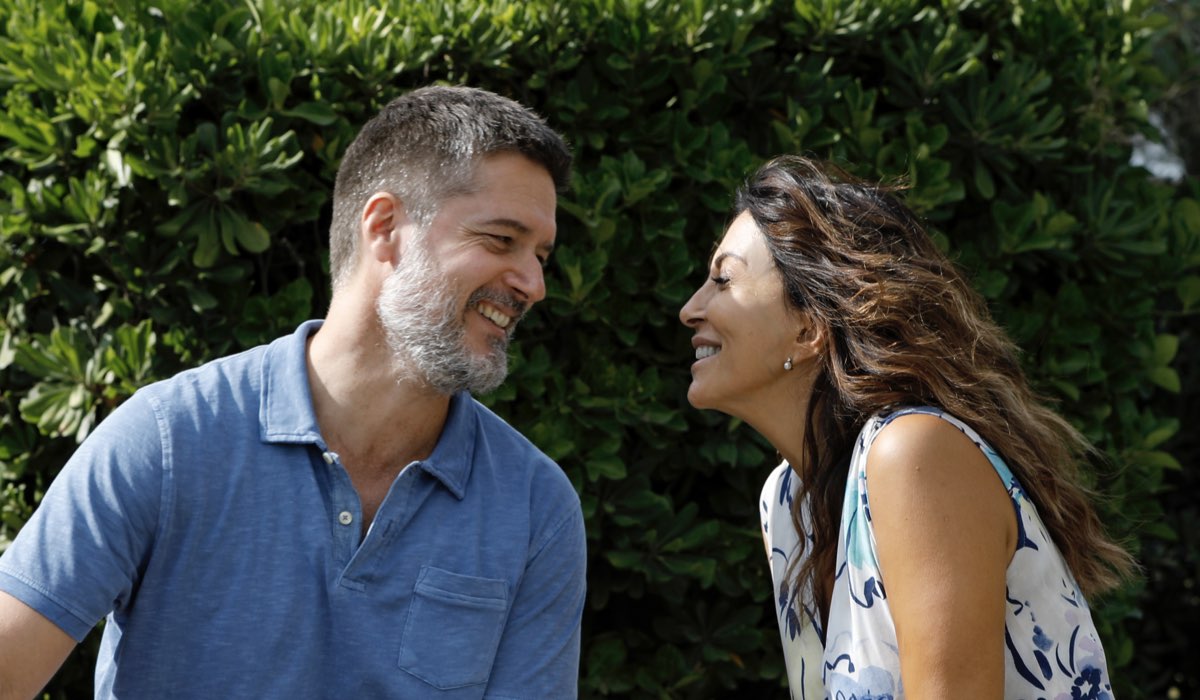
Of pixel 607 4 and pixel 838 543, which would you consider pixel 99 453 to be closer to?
pixel 838 543

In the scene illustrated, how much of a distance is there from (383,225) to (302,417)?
1.40ft

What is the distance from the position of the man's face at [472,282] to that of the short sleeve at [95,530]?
1.62 ft

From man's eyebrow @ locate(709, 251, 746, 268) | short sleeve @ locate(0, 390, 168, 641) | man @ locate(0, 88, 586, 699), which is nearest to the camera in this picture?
short sleeve @ locate(0, 390, 168, 641)

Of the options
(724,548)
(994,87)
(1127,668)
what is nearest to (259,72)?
(724,548)

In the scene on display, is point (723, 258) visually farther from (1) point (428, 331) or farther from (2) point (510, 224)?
(1) point (428, 331)

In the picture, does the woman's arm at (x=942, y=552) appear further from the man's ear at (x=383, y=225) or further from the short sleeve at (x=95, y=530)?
the short sleeve at (x=95, y=530)

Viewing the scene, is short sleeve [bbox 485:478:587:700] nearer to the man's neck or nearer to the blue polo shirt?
the blue polo shirt

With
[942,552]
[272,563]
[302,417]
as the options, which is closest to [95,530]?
[272,563]

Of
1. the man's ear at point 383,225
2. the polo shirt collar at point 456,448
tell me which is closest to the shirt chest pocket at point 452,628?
the polo shirt collar at point 456,448

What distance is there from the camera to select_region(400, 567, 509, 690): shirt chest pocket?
2418 millimetres

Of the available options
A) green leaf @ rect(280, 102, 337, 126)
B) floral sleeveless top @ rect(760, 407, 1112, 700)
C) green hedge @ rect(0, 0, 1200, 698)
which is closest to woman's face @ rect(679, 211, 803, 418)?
floral sleeveless top @ rect(760, 407, 1112, 700)

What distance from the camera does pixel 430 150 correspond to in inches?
104

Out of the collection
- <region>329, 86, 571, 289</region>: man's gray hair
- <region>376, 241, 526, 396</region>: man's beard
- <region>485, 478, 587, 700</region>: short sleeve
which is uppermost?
<region>329, 86, 571, 289</region>: man's gray hair

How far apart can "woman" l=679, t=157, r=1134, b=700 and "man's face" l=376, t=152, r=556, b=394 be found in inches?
18.2
